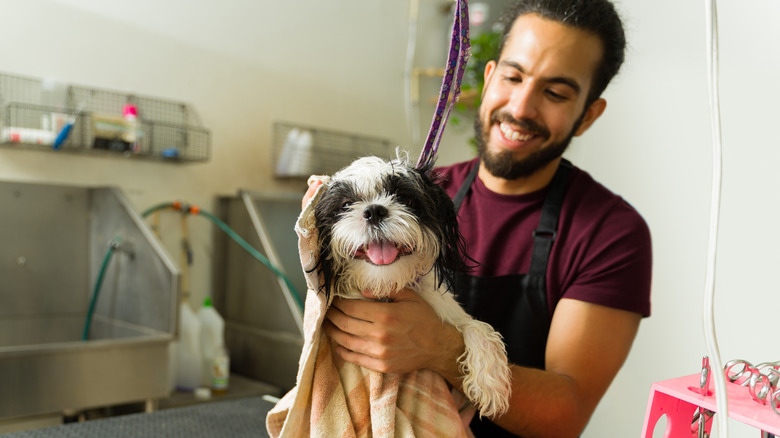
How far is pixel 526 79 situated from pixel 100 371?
5.43 ft

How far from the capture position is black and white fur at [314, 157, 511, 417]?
92 cm

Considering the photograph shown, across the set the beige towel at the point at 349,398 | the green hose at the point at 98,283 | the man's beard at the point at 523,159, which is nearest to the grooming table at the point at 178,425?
the beige towel at the point at 349,398

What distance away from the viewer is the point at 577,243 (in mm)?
1350

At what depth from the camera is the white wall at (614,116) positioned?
221 centimetres

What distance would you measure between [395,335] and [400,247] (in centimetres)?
16

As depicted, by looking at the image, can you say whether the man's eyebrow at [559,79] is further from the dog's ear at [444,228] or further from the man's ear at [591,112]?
the dog's ear at [444,228]

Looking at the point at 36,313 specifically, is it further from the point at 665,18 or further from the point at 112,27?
the point at 665,18

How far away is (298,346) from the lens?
8.27 ft

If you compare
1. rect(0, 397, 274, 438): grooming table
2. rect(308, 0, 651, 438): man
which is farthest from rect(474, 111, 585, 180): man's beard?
rect(0, 397, 274, 438): grooming table

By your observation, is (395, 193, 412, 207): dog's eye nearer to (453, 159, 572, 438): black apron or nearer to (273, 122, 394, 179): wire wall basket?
(453, 159, 572, 438): black apron

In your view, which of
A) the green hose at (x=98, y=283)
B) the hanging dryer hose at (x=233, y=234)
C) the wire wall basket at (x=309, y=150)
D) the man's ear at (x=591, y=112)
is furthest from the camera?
the wire wall basket at (x=309, y=150)

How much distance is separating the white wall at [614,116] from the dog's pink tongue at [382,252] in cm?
177

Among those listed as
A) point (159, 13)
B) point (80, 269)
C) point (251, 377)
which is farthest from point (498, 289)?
point (159, 13)

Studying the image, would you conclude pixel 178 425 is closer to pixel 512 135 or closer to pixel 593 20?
pixel 512 135
